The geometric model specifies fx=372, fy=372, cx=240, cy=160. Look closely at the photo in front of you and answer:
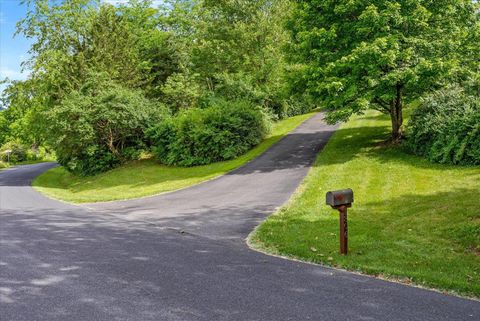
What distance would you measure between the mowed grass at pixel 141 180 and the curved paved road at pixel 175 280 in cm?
706

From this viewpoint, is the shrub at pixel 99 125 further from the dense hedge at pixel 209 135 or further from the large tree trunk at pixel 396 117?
the large tree trunk at pixel 396 117

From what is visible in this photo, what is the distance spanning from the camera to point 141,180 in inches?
874

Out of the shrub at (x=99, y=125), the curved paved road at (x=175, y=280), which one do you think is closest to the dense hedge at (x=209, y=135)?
the shrub at (x=99, y=125)

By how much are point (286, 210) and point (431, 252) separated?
4.74 metres

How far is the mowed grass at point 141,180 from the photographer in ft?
60.0

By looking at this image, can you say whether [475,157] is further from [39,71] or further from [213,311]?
[39,71]

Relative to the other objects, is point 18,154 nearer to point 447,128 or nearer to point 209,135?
point 209,135

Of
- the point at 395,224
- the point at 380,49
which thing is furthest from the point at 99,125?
the point at 395,224

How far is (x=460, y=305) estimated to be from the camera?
4.75m

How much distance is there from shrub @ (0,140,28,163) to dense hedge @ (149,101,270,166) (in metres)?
38.6

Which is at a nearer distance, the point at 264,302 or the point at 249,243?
the point at 264,302

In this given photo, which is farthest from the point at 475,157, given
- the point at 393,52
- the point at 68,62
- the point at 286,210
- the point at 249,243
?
the point at 68,62

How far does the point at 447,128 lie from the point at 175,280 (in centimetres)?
1422

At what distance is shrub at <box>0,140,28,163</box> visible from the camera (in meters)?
53.2
